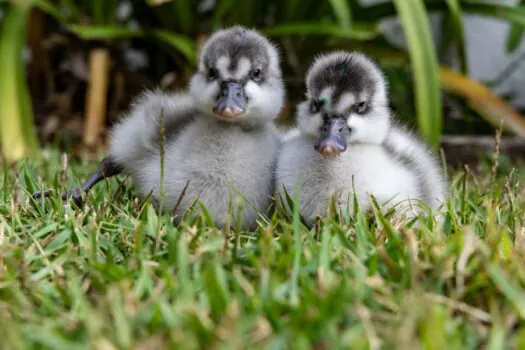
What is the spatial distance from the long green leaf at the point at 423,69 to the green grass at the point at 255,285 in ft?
4.35

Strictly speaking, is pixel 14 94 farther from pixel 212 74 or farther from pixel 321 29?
pixel 212 74

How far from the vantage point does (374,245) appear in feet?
5.95

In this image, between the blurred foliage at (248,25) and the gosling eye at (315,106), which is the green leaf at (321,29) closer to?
the blurred foliage at (248,25)

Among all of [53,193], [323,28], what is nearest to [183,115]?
[53,193]

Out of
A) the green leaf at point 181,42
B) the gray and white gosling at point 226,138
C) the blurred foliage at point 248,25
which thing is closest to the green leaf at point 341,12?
the blurred foliage at point 248,25

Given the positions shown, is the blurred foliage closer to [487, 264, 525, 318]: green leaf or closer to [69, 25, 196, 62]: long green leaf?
[69, 25, 196, 62]: long green leaf

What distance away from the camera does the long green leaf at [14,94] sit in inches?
139

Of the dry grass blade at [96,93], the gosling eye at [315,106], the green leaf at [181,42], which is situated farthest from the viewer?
the dry grass blade at [96,93]

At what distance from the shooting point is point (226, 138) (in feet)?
7.22

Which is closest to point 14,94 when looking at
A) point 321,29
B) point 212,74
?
point 321,29

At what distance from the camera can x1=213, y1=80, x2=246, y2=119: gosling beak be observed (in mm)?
2027

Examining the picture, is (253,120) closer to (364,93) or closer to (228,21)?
(364,93)

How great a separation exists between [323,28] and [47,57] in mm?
1919

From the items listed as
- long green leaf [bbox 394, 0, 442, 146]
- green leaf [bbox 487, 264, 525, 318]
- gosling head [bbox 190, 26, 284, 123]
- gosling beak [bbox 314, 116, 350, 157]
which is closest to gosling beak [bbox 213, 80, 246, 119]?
gosling head [bbox 190, 26, 284, 123]
